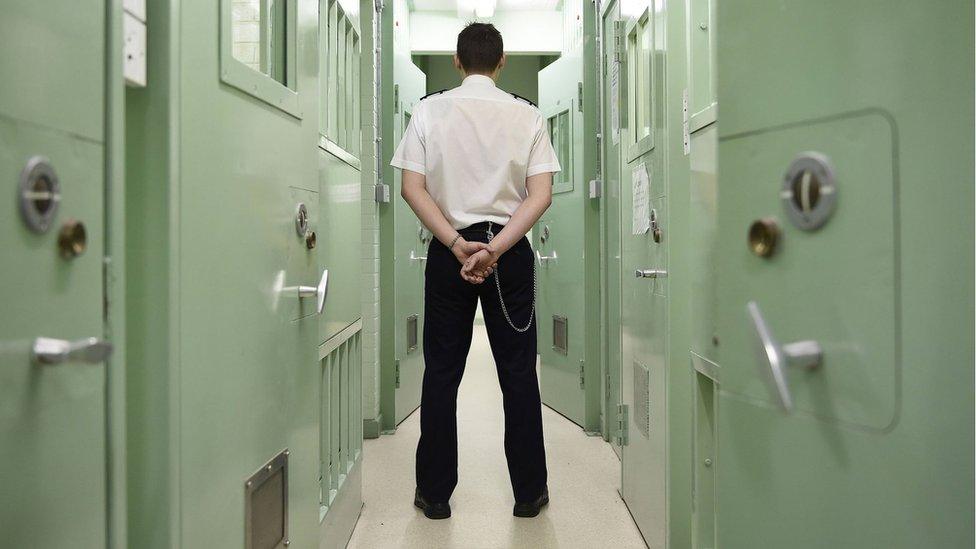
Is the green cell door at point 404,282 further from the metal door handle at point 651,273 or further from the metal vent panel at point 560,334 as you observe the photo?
the metal door handle at point 651,273

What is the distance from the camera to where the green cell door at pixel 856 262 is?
0.67 meters

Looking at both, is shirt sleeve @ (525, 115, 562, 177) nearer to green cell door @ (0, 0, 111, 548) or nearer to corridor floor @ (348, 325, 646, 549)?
corridor floor @ (348, 325, 646, 549)

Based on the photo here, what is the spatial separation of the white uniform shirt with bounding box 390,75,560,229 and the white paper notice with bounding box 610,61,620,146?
27.1 inches

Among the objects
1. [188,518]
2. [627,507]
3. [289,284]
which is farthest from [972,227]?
[627,507]

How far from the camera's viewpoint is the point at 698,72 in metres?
1.76

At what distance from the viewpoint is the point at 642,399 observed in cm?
230

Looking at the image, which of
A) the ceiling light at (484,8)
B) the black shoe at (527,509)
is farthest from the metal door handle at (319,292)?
the ceiling light at (484,8)

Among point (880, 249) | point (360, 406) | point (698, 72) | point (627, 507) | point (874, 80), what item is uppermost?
point (698, 72)

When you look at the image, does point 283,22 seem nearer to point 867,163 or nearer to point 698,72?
point 698,72

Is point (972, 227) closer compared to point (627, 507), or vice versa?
point (972, 227)

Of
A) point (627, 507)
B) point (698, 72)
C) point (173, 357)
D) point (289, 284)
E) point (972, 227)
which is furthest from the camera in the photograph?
point (627, 507)

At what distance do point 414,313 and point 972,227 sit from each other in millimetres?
3485

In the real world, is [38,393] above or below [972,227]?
below

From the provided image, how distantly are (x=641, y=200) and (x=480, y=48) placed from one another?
78 cm
